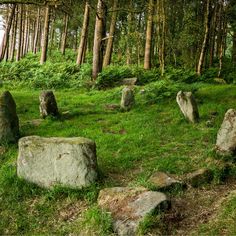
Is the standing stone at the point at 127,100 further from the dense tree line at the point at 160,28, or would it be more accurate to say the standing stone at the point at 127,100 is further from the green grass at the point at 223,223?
the green grass at the point at 223,223

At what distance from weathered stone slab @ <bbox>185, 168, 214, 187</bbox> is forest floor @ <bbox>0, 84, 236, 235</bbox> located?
14 cm

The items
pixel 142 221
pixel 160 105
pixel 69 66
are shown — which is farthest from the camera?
pixel 69 66

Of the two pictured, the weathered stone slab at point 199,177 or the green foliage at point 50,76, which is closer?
the weathered stone slab at point 199,177

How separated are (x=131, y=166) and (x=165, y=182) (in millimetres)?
1549

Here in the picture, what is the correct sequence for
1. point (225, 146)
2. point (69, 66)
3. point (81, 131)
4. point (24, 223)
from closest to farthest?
1. point (24, 223)
2. point (225, 146)
3. point (81, 131)
4. point (69, 66)

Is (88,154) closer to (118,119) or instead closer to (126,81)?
(118,119)

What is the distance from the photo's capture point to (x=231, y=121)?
9.91 m

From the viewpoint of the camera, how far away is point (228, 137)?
9.84 metres

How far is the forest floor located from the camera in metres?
7.09

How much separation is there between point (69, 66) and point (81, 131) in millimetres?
12022

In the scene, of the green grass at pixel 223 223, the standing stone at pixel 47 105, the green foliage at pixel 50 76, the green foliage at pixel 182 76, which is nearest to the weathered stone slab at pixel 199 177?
the green grass at pixel 223 223

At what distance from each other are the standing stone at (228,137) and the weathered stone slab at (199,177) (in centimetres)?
119

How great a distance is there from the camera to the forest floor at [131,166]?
23.2ft

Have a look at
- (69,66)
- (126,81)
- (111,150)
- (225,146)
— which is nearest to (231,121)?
(225,146)
